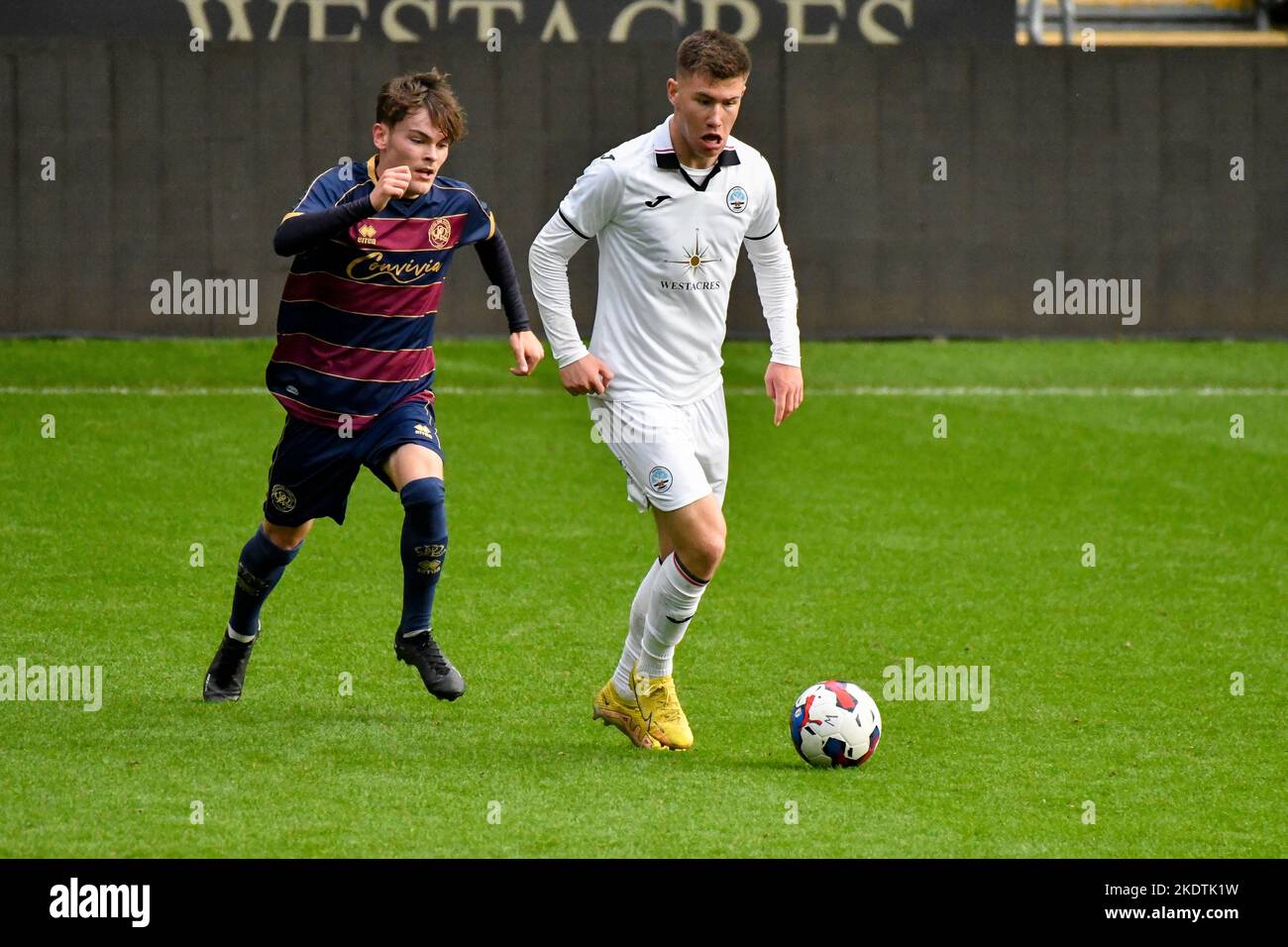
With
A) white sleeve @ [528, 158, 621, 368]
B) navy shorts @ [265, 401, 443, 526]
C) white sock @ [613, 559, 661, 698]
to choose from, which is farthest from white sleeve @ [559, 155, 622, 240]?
white sock @ [613, 559, 661, 698]

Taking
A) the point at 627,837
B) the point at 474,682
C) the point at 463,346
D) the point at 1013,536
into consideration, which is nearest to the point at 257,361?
the point at 463,346

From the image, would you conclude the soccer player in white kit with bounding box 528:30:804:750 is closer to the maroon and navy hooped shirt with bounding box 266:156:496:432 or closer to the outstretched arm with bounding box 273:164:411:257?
the maroon and navy hooped shirt with bounding box 266:156:496:432

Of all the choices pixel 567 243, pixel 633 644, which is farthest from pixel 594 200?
pixel 633 644

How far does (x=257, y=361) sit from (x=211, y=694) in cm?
926

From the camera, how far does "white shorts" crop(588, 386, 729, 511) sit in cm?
636

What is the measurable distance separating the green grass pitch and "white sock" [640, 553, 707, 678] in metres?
0.33

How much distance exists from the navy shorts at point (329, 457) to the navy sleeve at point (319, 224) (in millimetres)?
733

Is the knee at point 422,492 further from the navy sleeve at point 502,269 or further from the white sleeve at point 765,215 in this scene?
the white sleeve at point 765,215

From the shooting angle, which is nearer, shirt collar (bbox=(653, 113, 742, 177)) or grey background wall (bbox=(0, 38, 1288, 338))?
shirt collar (bbox=(653, 113, 742, 177))

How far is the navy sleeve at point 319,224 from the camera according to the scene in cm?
632

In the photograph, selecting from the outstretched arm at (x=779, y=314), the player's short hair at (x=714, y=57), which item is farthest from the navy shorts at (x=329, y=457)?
the player's short hair at (x=714, y=57)

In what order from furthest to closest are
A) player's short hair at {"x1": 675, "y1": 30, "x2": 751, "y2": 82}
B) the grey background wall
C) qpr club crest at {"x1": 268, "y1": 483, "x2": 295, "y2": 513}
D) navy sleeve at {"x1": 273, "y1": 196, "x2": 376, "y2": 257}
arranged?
the grey background wall → qpr club crest at {"x1": 268, "y1": 483, "x2": 295, "y2": 513} → navy sleeve at {"x1": 273, "y1": 196, "x2": 376, "y2": 257} → player's short hair at {"x1": 675, "y1": 30, "x2": 751, "y2": 82}

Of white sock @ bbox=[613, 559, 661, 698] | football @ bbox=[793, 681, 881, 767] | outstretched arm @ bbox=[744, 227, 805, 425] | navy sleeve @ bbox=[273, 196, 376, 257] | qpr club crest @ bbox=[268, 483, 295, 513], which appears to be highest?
navy sleeve @ bbox=[273, 196, 376, 257]

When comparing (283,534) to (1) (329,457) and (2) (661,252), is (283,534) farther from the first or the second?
(2) (661,252)
